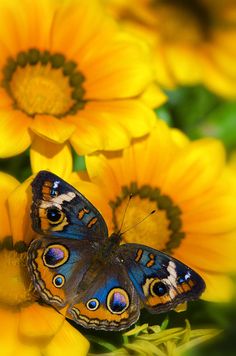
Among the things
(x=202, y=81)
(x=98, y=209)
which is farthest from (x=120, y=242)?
(x=202, y=81)

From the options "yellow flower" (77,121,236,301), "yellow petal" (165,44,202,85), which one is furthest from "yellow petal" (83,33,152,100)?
"yellow petal" (165,44,202,85)

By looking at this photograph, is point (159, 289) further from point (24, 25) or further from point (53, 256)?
point (24, 25)

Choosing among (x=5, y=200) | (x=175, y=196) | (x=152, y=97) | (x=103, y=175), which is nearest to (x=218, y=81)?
(x=152, y=97)

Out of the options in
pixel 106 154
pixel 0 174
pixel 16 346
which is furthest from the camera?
pixel 106 154

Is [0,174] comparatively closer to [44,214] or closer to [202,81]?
[44,214]

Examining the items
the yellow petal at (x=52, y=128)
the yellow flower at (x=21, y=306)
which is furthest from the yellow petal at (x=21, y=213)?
the yellow petal at (x=52, y=128)

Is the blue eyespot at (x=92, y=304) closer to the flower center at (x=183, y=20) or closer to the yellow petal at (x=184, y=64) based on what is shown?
the yellow petal at (x=184, y=64)
